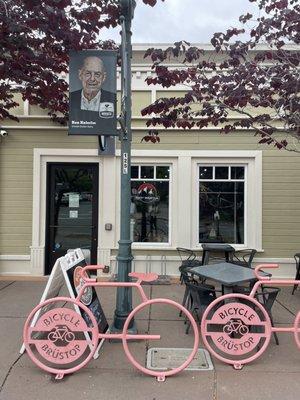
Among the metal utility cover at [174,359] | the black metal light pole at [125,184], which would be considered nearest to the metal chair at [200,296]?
the metal utility cover at [174,359]

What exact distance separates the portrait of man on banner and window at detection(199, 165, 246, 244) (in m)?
4.15

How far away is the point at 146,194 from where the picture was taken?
867 cm

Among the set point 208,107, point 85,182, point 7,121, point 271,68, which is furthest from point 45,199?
point 271,68

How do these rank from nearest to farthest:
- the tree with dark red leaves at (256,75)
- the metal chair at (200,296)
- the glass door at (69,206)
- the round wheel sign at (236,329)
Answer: the round wheel sign at (236,329), the metal chair at (200,296), the tree with dark red leaves at (256,75), the glass door at (69,206)

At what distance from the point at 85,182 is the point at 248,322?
532 cm

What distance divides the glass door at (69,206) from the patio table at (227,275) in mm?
3703

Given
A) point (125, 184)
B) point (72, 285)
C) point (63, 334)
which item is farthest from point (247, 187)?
point (63, 334)

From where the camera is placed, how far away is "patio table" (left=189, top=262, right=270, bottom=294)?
4.87m

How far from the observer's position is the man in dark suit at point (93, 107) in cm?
476

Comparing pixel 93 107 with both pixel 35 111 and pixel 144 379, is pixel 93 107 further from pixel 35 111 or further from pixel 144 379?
pixel 35 111

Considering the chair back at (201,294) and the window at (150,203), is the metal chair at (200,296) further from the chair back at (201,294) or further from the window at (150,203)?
the window at (150,203)

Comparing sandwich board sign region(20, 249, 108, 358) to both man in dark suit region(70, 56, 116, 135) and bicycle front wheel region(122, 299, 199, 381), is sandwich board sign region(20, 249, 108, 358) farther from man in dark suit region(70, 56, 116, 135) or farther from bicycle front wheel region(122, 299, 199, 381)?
man in dark suit region(70, 56, 116, 135)

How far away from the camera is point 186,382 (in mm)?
3920

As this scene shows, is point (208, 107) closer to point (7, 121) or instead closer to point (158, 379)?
point (158, 379)
